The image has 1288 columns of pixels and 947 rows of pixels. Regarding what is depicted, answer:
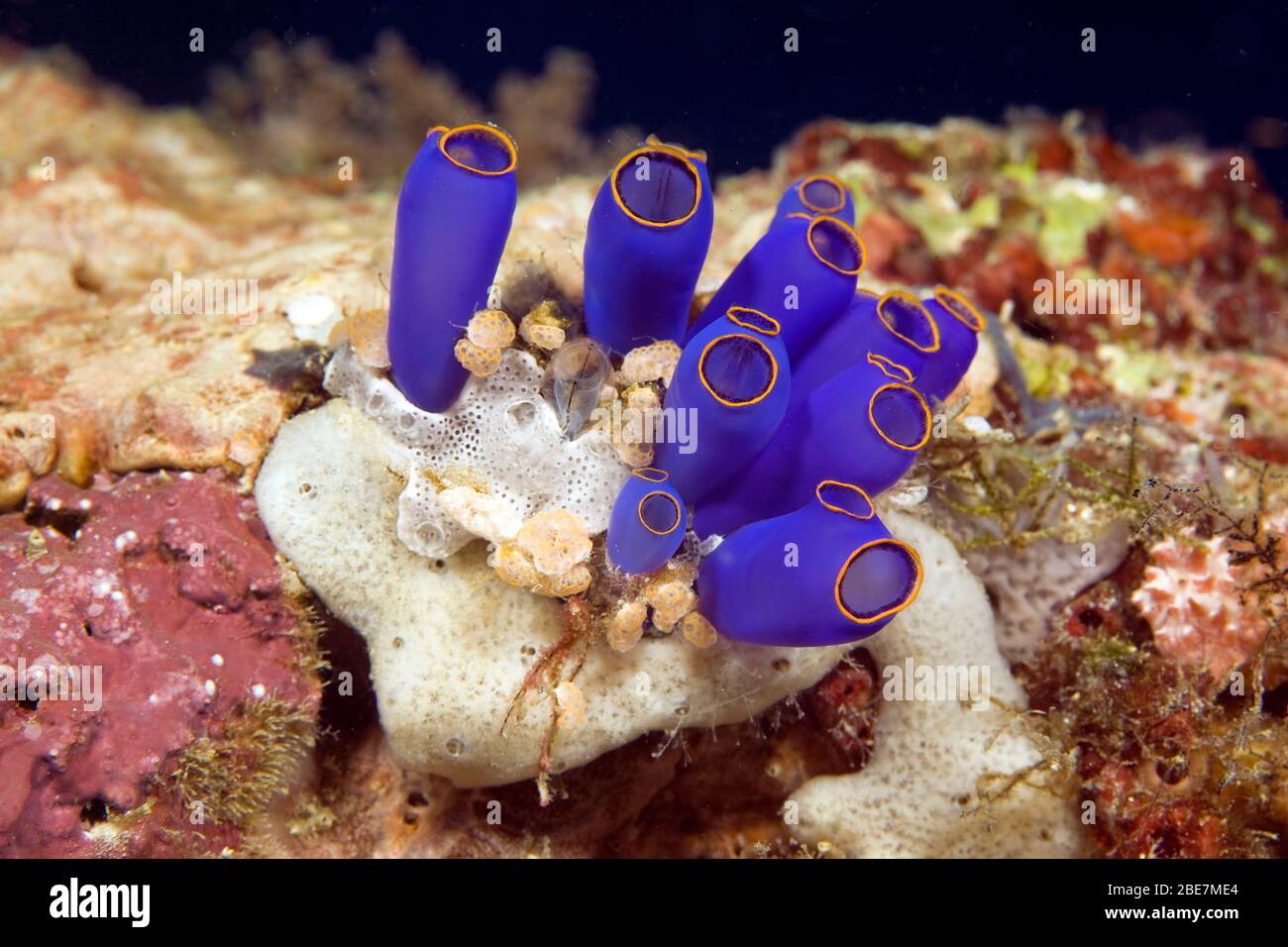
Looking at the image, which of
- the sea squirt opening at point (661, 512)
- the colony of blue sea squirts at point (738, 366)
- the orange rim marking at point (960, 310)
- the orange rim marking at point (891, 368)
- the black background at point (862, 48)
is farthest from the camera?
the black background at point (862, 48)

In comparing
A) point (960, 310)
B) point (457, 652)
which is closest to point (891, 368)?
point (960, 310)

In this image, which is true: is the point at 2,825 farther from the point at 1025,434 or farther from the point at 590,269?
the point at 1025,434

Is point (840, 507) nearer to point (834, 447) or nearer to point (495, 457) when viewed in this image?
point (834, 447)

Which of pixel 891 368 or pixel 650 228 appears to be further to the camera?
pixel 891 368

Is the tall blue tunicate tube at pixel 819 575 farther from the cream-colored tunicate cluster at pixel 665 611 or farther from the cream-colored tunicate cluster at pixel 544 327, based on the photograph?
the cream-colored tunicate cluster at pixel 544 327

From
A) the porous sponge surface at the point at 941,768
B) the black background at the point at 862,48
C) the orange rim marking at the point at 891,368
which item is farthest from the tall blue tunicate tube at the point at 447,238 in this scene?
the black background at the point at 862,48

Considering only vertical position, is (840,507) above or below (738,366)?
below
